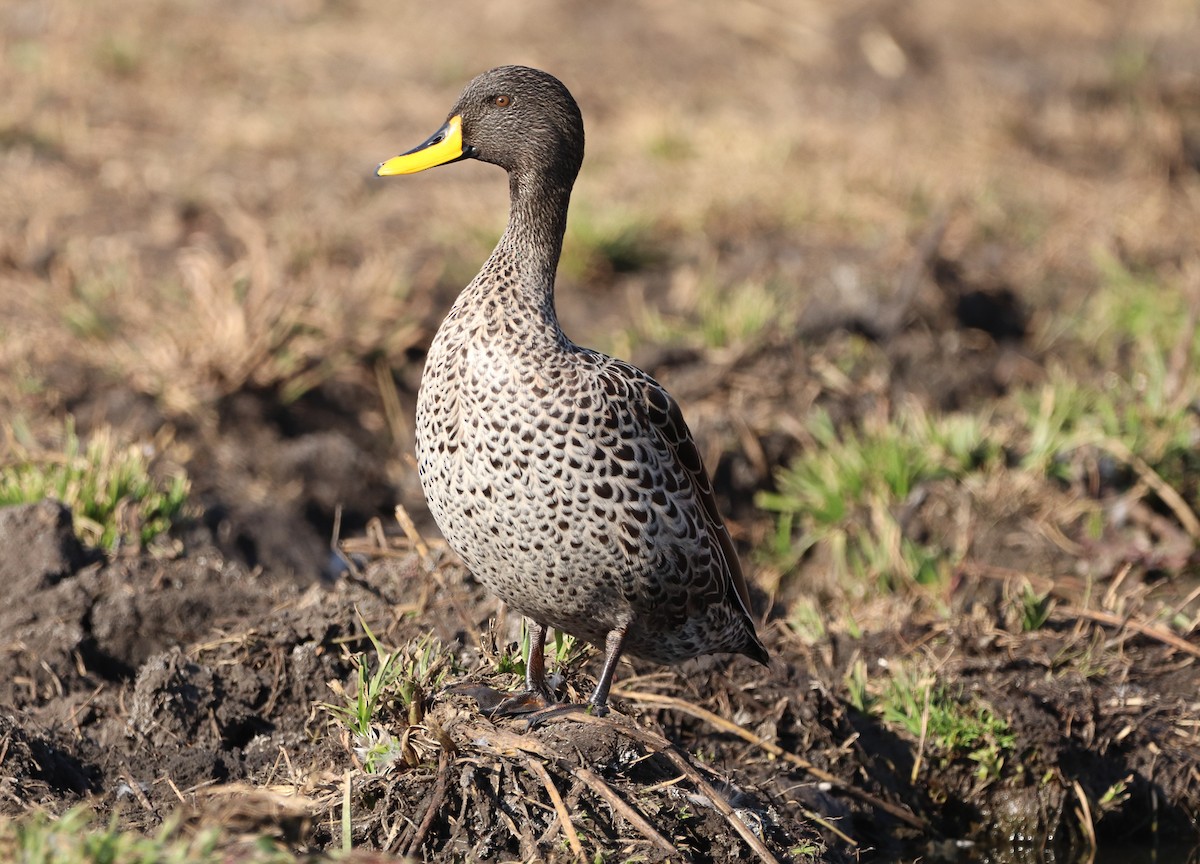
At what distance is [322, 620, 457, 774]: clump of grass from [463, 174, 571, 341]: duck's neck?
901 mm

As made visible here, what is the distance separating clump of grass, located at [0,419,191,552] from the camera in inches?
207

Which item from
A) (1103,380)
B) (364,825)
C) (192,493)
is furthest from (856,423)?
(364,825)

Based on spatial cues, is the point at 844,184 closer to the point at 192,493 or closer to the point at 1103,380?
the point at 1103,380

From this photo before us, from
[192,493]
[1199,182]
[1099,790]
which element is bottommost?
[1099,790]

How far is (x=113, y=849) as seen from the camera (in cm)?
285

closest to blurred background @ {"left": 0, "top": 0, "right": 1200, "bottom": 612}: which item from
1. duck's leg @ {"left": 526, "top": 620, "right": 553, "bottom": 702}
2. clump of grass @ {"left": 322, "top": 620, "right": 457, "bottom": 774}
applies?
duck's leg @ {"left": 526, "top": 620, "right": 553, "bottom": 702}

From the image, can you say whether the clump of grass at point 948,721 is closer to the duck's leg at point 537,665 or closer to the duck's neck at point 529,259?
the duck's leg at point 537,665

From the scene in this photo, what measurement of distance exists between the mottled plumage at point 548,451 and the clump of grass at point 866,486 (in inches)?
78.6

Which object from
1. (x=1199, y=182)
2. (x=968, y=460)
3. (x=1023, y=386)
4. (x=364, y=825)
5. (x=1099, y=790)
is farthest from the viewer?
(x=1199, y=182)

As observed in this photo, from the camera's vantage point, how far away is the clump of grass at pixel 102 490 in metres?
5.25

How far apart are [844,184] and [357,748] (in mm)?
6430

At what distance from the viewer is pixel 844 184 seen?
30.8ft

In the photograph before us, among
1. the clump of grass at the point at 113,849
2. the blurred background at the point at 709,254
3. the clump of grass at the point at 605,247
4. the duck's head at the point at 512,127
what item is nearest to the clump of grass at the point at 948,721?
the blurred background at the point at 709,254

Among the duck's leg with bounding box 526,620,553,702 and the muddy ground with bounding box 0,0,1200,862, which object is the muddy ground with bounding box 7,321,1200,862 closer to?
the muddy ground with bounding box 0,0,1200,862
